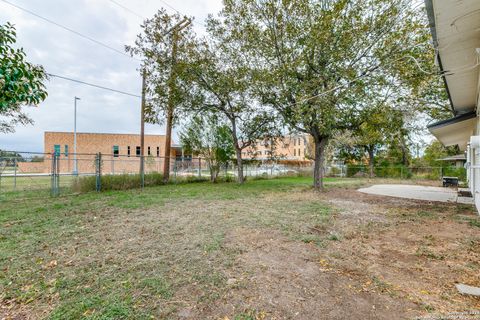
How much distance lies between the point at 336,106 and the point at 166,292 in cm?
824

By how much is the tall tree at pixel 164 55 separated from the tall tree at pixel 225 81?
2.24 ft

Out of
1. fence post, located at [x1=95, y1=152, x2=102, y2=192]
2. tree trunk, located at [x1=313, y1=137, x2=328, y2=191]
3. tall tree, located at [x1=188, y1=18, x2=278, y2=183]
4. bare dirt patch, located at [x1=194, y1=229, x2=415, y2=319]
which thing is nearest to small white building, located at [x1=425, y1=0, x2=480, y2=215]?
bare dirt patch, located at [x1=194, y1=229, x2=415, y2=319]

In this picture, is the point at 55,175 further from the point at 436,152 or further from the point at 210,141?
the point at 436,152

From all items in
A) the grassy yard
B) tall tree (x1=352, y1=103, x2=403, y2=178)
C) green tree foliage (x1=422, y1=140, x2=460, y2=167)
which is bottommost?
the grassy yard

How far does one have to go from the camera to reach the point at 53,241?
12.6 feet

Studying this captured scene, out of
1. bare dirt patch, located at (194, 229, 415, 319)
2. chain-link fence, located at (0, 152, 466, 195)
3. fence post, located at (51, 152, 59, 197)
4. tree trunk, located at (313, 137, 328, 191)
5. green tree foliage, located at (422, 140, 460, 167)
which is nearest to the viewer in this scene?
bare dirt patch, located at (194, 229, 415, 319)

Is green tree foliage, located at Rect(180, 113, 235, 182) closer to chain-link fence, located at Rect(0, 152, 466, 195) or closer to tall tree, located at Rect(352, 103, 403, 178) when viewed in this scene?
chain-link fence, located at Rect(0, 152, 466, 195)

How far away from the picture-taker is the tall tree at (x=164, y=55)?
1130cm

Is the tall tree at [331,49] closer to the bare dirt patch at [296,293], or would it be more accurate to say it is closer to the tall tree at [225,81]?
the tall tree at [225,81]

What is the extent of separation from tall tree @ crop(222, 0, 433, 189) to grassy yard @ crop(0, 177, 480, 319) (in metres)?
4.53

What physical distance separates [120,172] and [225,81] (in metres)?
8.30

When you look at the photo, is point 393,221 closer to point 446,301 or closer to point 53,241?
point 446,301

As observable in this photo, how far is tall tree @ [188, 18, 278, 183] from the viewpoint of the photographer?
1123 cm

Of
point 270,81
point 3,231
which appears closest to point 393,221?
point 270,81
